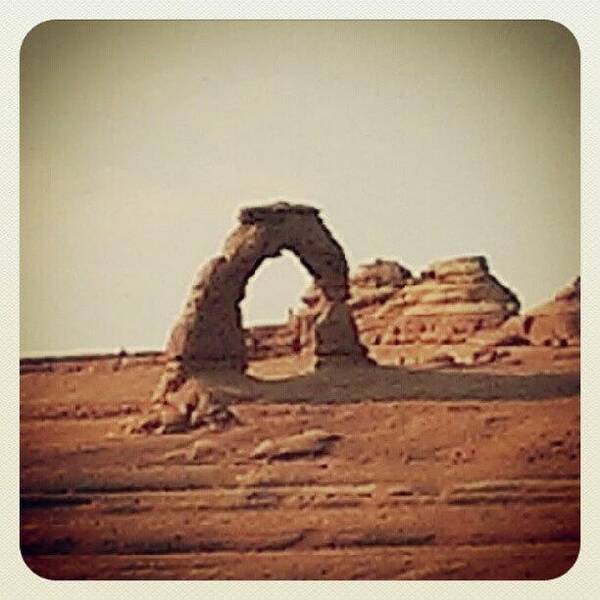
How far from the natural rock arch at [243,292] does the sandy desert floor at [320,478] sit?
58 mm

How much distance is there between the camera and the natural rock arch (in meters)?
3.60

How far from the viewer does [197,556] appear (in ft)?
11.8

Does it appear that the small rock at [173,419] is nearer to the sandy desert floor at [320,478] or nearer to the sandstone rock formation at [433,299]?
the sandy desert floor at [320,478]

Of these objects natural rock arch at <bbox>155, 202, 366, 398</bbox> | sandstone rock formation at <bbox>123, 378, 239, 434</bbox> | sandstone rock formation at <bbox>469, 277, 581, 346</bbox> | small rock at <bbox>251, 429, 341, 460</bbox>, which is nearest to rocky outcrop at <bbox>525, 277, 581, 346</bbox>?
sandstone rock formation at <bbox>469, 277, 581, 346</bbox>

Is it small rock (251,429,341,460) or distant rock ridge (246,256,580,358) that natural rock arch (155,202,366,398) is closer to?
distant rock ridge (246,256,580,358)

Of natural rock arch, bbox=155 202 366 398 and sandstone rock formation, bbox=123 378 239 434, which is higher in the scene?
natural rock arch, bbox=155 202 366 398

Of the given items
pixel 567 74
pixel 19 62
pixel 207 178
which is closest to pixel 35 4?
pixel 19 62

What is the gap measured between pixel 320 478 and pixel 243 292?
15.8 inches

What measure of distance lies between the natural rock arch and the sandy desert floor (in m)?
0.06

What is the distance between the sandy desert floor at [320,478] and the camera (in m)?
3.59

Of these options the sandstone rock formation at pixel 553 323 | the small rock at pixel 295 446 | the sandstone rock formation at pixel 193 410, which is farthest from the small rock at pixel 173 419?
the sandstone rock formation at pixel 553 323

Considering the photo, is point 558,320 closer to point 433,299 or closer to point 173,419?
point 433,299

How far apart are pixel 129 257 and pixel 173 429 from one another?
1.16 ft

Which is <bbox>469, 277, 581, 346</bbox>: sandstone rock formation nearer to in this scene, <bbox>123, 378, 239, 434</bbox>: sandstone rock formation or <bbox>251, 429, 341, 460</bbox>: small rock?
<bbox>251, 429, 341, 460</bbox>: small rock
